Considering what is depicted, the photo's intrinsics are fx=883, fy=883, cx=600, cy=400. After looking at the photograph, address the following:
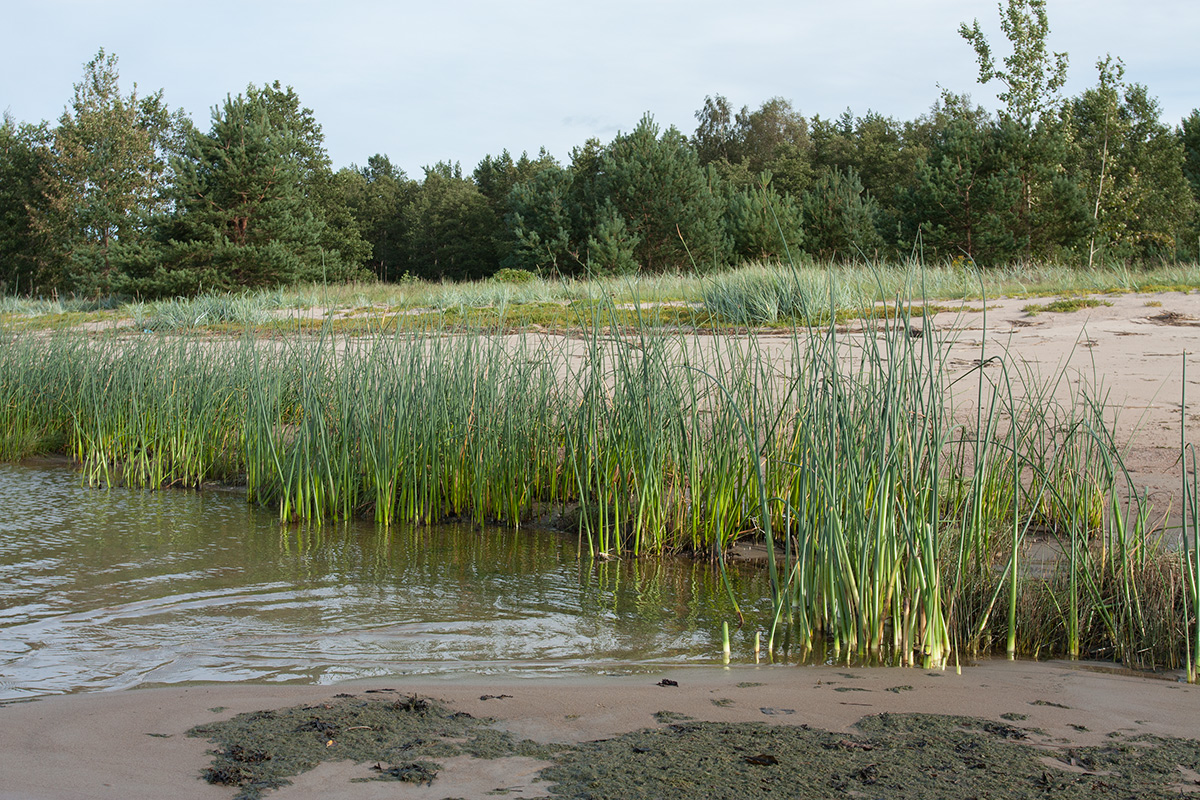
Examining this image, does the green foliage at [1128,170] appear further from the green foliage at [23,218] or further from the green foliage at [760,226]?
the green foliage at [23,218]

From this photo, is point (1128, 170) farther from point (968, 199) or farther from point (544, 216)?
point (544, 216)

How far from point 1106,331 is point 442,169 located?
168ft

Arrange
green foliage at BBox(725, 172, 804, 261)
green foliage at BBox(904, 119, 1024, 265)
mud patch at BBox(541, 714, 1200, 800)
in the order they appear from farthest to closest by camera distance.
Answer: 1. green foliage at BBox(725, 172, 804, 261)
2. green foliage at BBox(904, 119, 1024, 265)
3. mud patch at BBox(541, 714, 1200, 800)

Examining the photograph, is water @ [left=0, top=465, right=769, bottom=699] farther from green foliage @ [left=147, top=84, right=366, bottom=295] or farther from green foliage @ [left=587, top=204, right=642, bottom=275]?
green foliage @ [left=587, top=204, right=642, bottom=275]

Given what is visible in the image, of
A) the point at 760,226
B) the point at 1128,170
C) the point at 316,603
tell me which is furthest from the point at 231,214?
the point at 1128,170

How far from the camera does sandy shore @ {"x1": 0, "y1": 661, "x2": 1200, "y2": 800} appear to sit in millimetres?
1560

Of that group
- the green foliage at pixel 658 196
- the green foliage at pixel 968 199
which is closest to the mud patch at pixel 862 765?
the green foliage at pixel 968 199

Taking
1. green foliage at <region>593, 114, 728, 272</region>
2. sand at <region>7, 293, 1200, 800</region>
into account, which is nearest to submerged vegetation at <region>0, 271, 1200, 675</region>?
sand at <region>7, 293, 1200, 800</region>

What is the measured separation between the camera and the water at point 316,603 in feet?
8.27

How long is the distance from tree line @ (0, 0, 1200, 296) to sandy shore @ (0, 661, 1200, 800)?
10.5m

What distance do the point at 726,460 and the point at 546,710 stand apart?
1.97 metres

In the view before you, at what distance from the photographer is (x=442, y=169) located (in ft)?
180

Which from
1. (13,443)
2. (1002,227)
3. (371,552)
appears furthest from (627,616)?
(1002,227)

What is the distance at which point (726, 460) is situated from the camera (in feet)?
12.4
